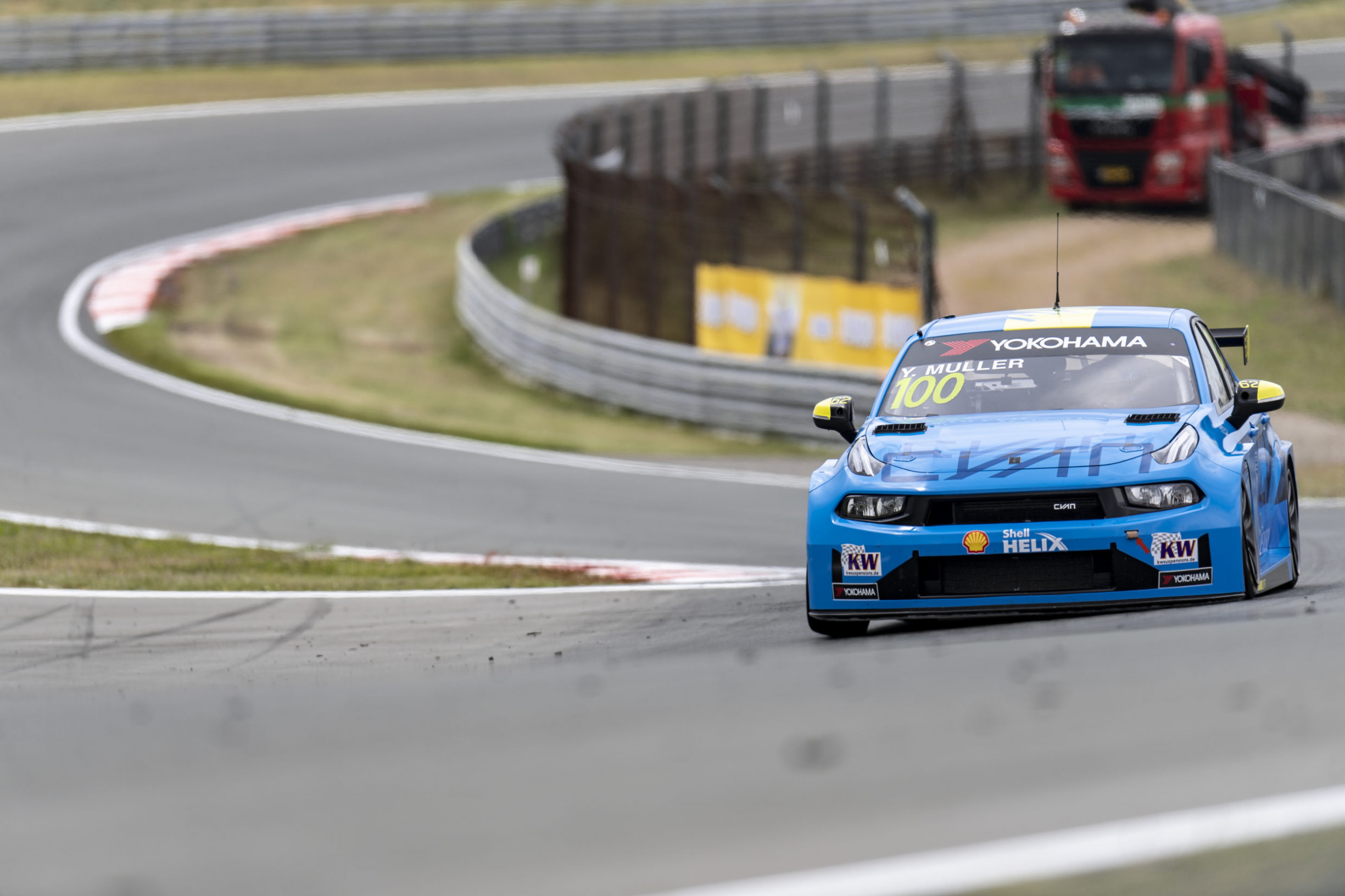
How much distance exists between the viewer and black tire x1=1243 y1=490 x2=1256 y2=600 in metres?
7.26

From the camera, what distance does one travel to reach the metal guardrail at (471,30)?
3734 cm

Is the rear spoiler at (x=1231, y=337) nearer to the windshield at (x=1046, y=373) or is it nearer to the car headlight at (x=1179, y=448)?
the windshield at (x=1046, y=373)

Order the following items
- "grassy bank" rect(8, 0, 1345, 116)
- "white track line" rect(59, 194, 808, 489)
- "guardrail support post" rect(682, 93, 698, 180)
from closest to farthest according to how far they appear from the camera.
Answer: "white track line" rect(59, 194, 808, 489) < "guardrail support post" rect(682, 93, 698, 180) < "grassy bank" rect(8, 0, 1345, 116)

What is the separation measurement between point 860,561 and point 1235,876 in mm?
4438

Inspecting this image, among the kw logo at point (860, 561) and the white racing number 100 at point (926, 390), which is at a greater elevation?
the white racing number 100 at point (926, 390)

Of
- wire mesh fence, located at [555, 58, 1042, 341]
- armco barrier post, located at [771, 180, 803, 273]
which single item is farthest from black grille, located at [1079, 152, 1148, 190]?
armco barrier post, located at [771, 180, 803, 273]

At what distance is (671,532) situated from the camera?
41.9 feet

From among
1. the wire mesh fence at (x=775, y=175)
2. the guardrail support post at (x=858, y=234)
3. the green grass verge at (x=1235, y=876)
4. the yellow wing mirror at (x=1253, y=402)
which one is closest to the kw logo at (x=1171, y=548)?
the yellow wing mirror at (x=1253, y=402)

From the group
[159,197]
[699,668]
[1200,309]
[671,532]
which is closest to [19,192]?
[159,197]

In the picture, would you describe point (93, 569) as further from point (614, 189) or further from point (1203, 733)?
point (614, 189)

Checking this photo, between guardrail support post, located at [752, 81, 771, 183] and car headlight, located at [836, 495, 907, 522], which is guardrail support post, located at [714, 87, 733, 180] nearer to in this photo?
guardrail support post, located at [752, 81, 771, 183]

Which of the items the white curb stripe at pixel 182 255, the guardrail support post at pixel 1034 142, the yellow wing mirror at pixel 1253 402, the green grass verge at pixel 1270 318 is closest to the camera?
the yellow wing mirror at pixel 1253 402

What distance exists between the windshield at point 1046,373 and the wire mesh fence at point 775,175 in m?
9.22

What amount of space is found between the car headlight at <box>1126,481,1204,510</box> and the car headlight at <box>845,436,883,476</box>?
40.3 inches
